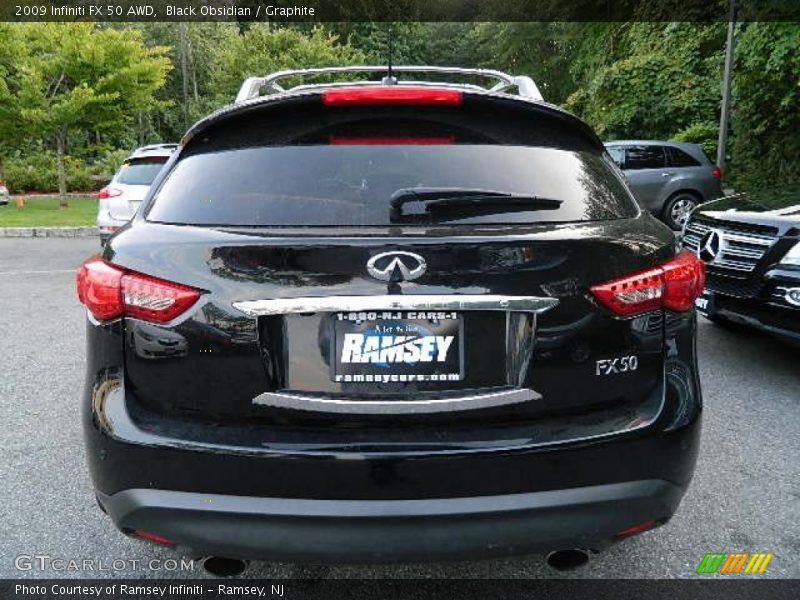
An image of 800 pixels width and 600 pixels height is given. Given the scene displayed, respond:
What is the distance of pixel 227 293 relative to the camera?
1.87m

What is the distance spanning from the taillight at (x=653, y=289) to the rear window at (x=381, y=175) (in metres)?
0.23

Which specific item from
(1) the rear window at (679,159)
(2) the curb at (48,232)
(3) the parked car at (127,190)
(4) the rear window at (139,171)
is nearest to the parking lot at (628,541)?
(3) the parked car at (127,190)

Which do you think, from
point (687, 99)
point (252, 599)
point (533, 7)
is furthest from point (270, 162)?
point (533, 7)

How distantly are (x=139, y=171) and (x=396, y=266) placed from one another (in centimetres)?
982

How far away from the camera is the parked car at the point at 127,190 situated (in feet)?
34.2

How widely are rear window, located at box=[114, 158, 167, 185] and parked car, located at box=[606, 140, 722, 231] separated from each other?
27.9 ft

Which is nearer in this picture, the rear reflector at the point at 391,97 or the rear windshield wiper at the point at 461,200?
the rear windshield wiper at the point at 461,200

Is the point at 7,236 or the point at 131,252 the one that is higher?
the point at 131,252

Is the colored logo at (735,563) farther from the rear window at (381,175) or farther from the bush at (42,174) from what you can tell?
the bush at (42,174)

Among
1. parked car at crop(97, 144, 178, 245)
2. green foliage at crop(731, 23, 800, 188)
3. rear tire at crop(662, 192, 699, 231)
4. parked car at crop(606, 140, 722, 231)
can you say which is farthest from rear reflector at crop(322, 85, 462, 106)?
green foliage at crop(731, 23, 800, 188)

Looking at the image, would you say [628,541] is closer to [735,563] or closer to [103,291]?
[735,563]

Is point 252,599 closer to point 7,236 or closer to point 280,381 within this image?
point 280,381

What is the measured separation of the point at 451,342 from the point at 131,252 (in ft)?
3.00

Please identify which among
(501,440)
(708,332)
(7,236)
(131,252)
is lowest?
(7,236)
